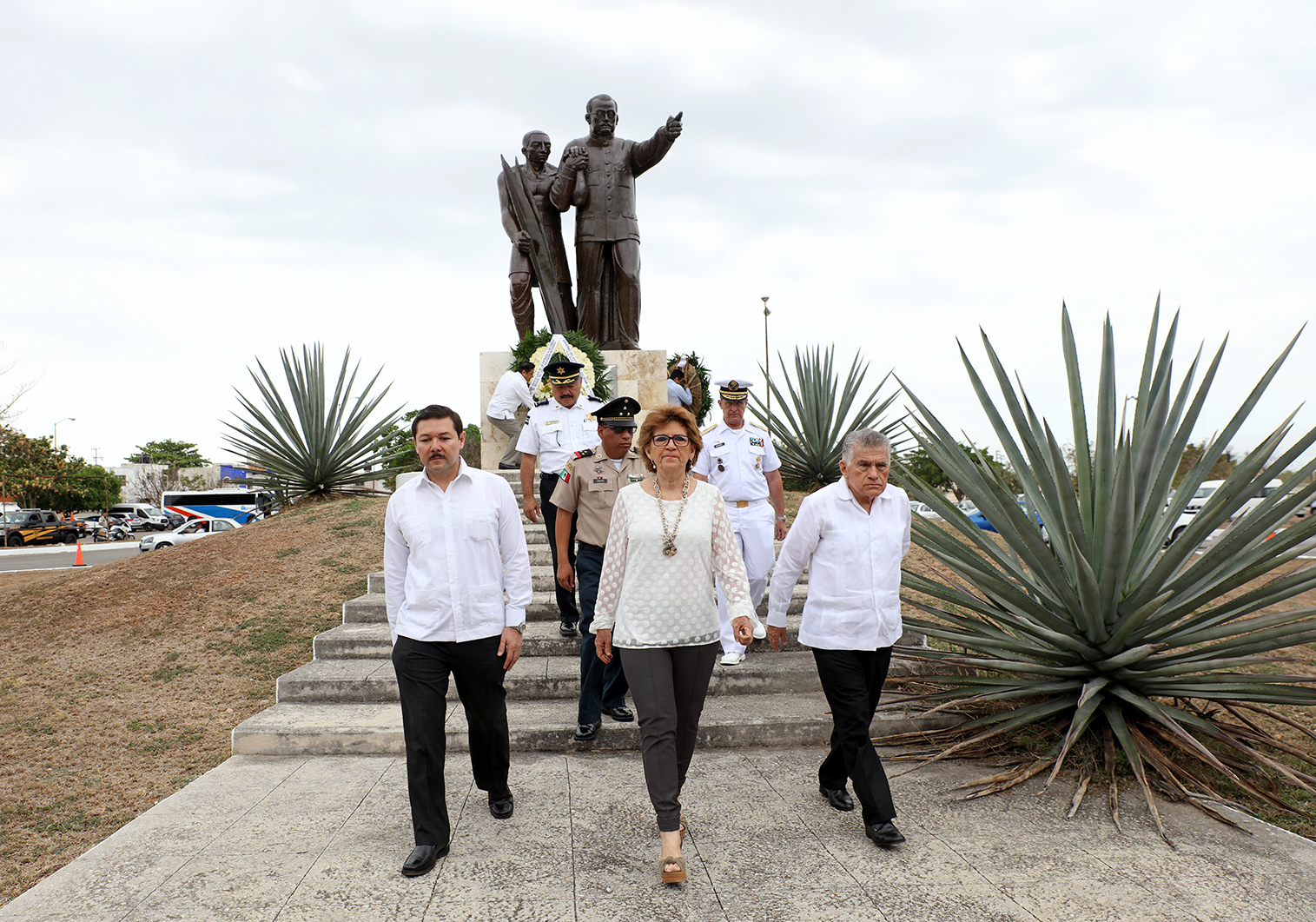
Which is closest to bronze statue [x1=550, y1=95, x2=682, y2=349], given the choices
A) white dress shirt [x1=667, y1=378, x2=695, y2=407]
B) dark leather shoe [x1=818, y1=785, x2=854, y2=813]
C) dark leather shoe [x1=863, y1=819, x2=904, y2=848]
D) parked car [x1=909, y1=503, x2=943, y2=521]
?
white dress shirt [x1=667, y1=378, x2=695, y2=407]

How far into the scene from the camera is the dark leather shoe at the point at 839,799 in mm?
3611

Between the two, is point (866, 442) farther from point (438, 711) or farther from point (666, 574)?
point (438, 711)

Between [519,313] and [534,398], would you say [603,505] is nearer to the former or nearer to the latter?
[534,398]

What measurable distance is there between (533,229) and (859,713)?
29.3 feet

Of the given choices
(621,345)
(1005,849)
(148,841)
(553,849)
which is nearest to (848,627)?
(1005,849)

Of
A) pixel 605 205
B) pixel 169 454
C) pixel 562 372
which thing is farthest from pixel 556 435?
pixel 169 454

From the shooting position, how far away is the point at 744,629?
3066 mm

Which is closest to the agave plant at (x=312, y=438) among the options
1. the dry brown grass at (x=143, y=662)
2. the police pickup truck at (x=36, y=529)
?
the dry brown grass at (x=143, y=662)

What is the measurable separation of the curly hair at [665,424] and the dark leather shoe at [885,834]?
1.59 m

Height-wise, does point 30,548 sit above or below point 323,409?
below

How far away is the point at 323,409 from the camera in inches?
485

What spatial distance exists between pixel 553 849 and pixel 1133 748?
8.54ft

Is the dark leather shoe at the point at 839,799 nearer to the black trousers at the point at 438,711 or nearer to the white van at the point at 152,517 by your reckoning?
the black trousers at the point at 438,711

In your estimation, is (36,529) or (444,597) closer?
(444,597)
